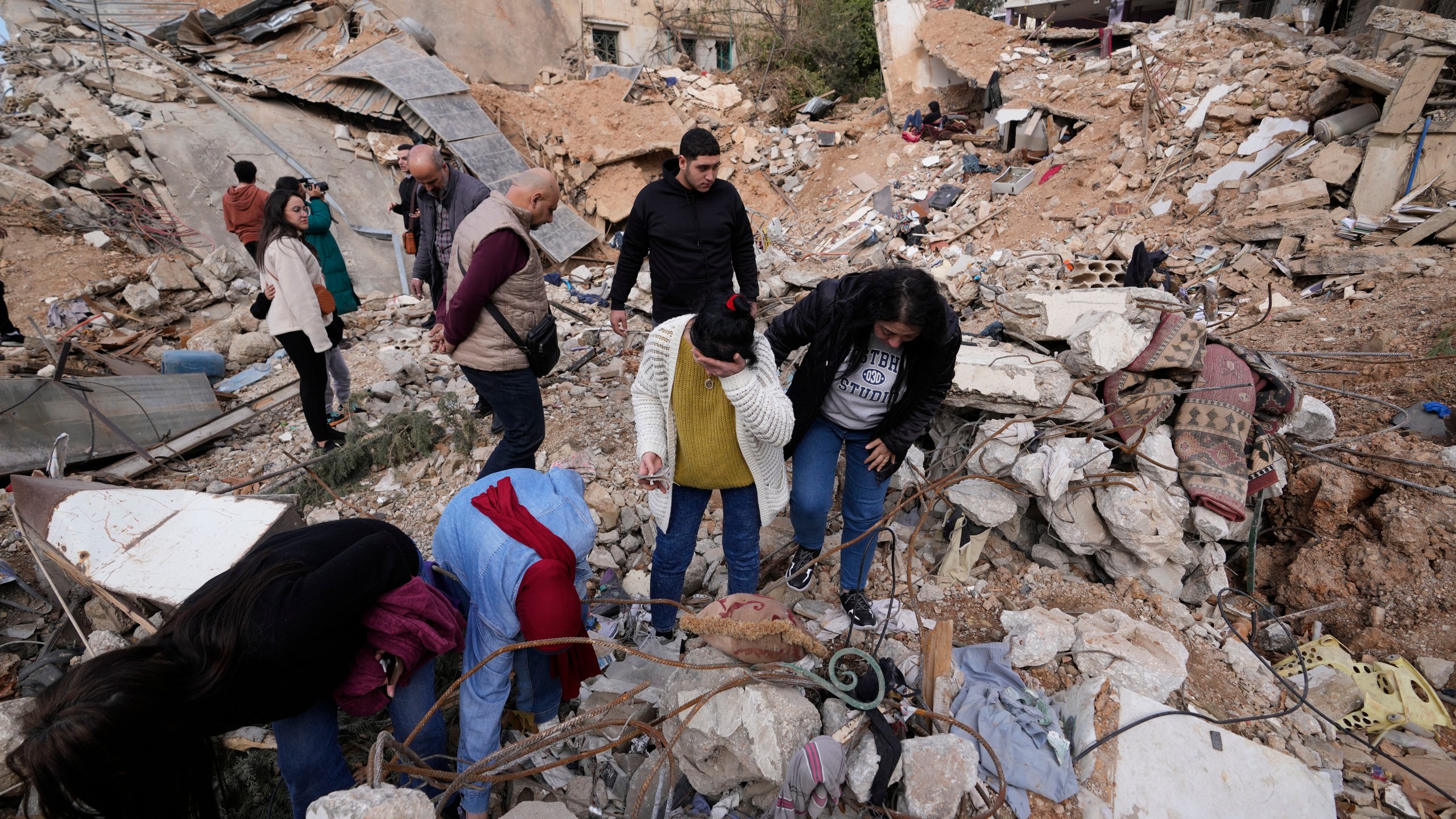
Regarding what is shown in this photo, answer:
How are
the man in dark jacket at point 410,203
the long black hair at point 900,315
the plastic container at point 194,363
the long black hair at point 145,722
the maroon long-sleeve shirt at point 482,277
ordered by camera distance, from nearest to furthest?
the long black hair at point 145,722, the long black hair at point 900,315, the maroon long-sleeve shirt at point 482,277, the man in dark jacket at point 410,203, the plastic container at point 194,363

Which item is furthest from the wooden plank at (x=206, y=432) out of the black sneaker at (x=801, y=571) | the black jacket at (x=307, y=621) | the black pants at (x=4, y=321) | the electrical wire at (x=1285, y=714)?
the electrical wire at (x=1285, y=714)

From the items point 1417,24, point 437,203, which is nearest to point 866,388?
point 437,203

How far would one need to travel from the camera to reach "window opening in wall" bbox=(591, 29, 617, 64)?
12.8 m

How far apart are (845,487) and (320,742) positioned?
1.95 metres

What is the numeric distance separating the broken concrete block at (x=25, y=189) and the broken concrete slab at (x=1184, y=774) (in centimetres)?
979

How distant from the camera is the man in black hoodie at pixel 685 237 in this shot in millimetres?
3277

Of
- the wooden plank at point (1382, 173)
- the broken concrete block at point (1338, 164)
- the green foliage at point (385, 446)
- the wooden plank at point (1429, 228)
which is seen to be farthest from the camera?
the broken concrete block at point (1338, 164)

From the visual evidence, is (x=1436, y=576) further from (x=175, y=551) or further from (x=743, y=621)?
(x=175, y=551)

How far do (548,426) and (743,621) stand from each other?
2.70m

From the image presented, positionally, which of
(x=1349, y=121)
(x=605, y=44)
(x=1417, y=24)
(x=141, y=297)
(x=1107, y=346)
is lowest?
(x=141, y=297)

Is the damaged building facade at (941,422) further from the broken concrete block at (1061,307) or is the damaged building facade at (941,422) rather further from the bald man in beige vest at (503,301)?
the bald man in beige vest at (503,301)

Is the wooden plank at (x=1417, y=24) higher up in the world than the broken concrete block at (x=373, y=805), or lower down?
higher up

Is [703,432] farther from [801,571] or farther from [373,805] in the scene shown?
[373,805]

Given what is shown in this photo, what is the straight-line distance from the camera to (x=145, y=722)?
1252 mm
